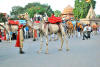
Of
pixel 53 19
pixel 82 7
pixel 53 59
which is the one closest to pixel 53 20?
pixel 53 19

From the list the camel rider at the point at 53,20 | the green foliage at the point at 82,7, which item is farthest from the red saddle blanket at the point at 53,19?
the green foliage at the point at 82,7

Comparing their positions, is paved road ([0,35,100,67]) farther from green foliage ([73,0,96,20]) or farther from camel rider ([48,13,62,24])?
green foliage ([73,0,96,20])

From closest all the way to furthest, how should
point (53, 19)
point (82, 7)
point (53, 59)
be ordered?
1. point (53, 59)
2. point (53, 19)
3. point (82, 7)

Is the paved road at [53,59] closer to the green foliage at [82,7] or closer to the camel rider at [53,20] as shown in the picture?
the camel rider at [53,20]

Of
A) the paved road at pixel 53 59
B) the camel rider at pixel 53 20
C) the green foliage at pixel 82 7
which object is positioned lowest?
the paved road at pixel 53 59

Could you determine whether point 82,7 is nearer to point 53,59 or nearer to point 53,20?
point 53,20

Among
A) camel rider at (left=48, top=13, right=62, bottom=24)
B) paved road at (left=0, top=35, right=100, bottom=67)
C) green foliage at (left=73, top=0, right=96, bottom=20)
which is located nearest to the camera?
paved road at (left=0, top=35, right=100, bottom=67)

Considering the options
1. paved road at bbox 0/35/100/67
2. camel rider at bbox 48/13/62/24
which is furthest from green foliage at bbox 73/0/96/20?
paved road at bbox 0/35/100/67

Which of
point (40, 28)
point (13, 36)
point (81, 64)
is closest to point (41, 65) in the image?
point (81, 64)

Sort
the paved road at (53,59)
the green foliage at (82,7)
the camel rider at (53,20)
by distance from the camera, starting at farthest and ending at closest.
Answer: the green foliage at (82,7) → the camel rider at (53,20) → the paved road at (53,59)

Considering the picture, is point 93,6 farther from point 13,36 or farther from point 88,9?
point 13,36

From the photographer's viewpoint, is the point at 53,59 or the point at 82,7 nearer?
the point at 53,59

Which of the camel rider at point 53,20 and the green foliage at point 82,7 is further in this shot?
the green foliage at point 82,7

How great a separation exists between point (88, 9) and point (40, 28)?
61.2 meters
